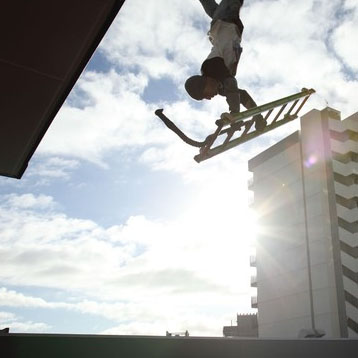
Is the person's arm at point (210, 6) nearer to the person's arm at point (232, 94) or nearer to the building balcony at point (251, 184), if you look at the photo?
the person's arm at point (232, 94)

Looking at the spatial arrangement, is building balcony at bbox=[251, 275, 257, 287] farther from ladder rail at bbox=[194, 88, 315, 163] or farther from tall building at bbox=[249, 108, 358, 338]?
ladder rail at bbox=[194, 88, 315, 163]

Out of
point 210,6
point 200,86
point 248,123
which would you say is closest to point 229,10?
point 210,6

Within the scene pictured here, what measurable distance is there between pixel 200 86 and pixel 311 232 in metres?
44.5

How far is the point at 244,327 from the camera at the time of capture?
7394cm

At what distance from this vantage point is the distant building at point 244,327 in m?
71.6

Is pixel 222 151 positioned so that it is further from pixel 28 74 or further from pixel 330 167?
pixel 330 167

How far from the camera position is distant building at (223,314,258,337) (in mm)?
71562

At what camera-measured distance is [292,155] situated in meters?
52.9

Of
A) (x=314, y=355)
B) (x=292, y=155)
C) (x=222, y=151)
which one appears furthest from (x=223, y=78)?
(x=292, y=155)

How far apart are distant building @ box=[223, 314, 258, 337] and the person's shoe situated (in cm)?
6804

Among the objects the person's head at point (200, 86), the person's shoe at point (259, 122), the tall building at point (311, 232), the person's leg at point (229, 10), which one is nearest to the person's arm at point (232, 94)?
the person's head at point (200, 86)

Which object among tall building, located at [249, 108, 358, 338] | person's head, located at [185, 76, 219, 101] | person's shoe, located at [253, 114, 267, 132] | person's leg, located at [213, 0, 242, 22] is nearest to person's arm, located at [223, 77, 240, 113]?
person's head, located at [185, 76, 219, 101]

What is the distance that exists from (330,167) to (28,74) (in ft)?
154

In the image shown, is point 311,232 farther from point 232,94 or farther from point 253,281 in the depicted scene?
point 232,94
